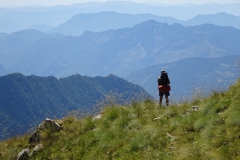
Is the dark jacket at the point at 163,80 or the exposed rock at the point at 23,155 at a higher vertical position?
the dark jacket at the point at 163,80

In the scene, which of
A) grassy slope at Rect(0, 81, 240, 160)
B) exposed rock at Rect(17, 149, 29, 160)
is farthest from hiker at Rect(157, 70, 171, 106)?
exposed rock at Rect(17, 149, 29, 160)

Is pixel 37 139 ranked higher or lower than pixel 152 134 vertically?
lower

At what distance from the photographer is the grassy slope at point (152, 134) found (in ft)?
24.7

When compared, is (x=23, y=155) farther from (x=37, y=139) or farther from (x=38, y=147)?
(x=37, y=139)

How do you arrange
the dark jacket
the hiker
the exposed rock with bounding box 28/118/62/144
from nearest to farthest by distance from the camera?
the exposed rock with bounding box 28/118/62/144 < the hiker < the dark jacket

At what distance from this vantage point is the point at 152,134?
9.37 m

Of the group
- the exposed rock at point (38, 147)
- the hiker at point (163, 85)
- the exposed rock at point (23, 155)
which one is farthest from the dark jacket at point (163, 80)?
the exposed rock at point (23, 155)

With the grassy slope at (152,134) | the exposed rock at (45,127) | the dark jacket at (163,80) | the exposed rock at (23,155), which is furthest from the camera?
the dark jacket at (163,80)

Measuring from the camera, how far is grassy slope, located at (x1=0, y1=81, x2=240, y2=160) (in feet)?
24.7

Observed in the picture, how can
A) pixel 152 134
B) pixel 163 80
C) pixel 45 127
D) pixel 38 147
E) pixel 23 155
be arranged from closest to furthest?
pixel 152 134 → pixel 23 155 → pixel 38 147 → pixel 45 127 → pixel 163 80

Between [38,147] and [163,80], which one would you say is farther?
[163,80]

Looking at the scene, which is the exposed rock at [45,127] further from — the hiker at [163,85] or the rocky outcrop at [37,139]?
the hiker at [163,85]

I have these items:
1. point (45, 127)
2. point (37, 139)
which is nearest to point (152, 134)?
point (45, 127)

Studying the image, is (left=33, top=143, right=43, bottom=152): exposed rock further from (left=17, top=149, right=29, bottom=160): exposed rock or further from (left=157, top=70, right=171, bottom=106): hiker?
(left=157, top=70, right=171, bottom=106): hiker
